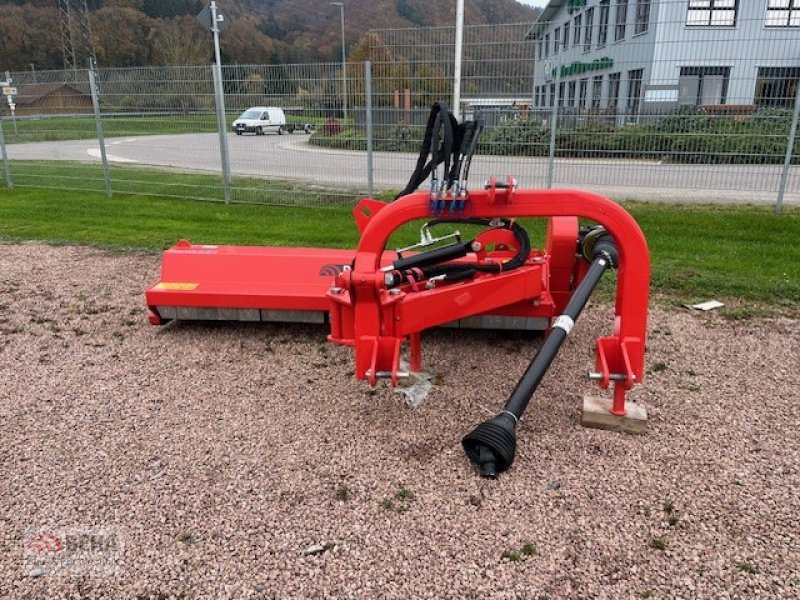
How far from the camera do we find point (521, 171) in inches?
387

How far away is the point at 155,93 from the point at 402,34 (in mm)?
3892

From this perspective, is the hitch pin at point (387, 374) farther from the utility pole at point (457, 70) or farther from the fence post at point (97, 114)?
the fence post at point (97, 114)

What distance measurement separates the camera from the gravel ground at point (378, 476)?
2605 mm

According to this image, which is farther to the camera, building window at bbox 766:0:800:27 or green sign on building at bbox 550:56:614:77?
building window at bbox 766:0:800:27

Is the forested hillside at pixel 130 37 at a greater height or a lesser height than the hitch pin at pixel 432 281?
greater

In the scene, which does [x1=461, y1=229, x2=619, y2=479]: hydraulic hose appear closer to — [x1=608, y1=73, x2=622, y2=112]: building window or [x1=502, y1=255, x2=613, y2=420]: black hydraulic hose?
[x1=502, y1=255, x2=613, y2=420]: black hydraulic hose

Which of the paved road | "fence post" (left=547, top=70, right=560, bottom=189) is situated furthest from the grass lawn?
"fence post" (left=547, top=70, right=560, bottom=189)

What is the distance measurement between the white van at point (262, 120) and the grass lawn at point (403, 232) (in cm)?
114

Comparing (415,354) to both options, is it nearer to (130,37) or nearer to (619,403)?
(619,403)

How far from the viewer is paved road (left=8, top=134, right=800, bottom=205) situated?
362 inches

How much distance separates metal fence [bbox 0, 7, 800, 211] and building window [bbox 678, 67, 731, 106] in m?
0.02

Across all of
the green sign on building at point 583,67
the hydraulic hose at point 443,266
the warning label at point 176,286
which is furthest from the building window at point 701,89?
the warning label at point 176,286

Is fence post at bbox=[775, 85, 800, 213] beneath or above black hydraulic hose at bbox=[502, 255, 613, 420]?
above

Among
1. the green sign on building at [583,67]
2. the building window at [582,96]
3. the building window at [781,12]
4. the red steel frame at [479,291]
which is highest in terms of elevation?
the building window at [781,12]
